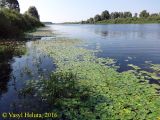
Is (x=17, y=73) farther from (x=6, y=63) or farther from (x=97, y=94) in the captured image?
(x=97, y=94)

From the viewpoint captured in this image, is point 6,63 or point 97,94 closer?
point 97,94

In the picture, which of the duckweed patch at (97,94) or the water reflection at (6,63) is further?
the water reflection at (6,63)

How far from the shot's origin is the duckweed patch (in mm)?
10648

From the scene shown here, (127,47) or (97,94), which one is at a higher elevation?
(97,94)

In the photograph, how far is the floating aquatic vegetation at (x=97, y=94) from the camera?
1068 centimetres

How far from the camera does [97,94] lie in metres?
12.9

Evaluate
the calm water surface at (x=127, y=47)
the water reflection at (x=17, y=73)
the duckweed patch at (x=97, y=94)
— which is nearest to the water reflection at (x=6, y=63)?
the water reflection at (x=17, y=73)

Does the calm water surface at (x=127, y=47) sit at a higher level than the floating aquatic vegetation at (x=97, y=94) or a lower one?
lower

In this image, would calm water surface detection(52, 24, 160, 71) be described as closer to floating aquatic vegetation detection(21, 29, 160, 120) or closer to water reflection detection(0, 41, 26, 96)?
floating aquatic vegetation detection(21, 29, 160, 120)

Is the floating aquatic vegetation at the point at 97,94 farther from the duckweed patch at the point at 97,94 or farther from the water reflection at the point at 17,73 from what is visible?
the water reflection at the point at 17,73

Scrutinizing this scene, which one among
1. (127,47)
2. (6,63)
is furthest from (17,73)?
(127,47)

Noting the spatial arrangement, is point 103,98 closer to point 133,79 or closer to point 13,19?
point 133,79

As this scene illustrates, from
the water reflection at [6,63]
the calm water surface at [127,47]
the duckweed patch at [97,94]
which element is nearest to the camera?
the duckweed patch at [97,94]

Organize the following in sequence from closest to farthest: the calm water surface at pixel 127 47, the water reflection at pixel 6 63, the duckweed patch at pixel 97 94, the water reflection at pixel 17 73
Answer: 1. the duckweed patch at pixel 97 94
2. the water reflection at pixel 17 73
3. the water reflection at pixel 6 63
4. the calm water surface at pixel 127 47
